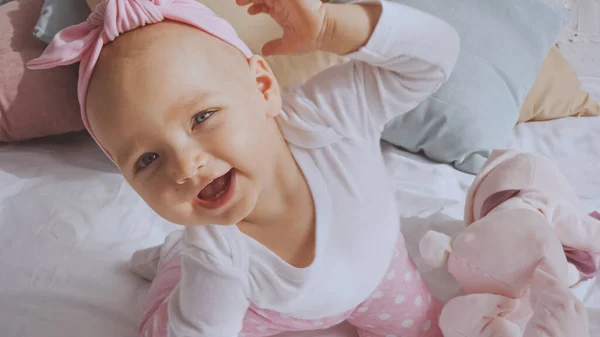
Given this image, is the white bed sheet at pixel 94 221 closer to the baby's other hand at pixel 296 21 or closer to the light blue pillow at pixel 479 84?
the light blue pillow at pixel 479 84

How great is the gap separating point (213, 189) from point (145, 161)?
0.07 meters

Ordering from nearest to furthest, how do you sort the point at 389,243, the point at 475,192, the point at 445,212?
the point at 389,243
the point at 475,192
the point at 445,212

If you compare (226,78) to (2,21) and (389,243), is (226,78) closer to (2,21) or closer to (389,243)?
(389,243)

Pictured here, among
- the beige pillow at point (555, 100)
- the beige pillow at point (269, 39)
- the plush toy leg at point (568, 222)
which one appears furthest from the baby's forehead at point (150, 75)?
the beige pillow at point (555, 100)

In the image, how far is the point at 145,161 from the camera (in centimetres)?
56

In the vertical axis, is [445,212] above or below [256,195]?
below

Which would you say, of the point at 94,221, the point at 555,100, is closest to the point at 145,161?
the point at 94,221

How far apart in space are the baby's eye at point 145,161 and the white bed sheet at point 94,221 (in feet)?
1.24

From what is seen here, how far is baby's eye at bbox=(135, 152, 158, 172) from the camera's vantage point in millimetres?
550

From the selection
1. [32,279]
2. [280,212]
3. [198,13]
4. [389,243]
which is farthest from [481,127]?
[32,279]

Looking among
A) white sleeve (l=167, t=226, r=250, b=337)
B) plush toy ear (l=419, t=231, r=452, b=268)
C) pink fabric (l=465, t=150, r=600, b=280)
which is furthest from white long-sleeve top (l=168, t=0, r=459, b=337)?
pink fabric (l=465, t=150, r=600, b=280)

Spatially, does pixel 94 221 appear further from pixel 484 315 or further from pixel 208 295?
pixel 484 315

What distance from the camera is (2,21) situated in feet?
4.15

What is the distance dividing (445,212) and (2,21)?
3.41 feet
